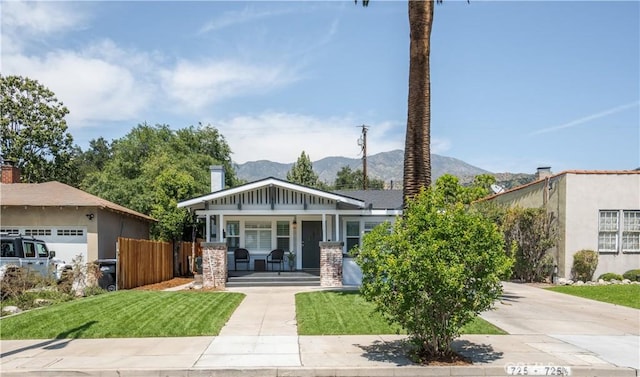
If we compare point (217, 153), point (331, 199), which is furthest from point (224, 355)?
point (217, 153)

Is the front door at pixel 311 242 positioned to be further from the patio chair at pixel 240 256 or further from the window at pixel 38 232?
the window at pixel 38 232

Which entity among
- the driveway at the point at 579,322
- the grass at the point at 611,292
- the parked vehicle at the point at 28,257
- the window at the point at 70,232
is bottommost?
the grass at the point at 611,292

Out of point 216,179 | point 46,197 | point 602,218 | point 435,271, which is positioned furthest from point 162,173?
point 435,271

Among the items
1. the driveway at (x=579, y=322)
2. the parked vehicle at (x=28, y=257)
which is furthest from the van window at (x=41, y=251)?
the driveway at (x=579, y=322)

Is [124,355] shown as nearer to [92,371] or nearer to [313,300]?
[92,371]

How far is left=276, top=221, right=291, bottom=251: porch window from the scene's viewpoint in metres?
23.2

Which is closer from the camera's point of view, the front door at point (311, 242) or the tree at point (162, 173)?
the front door at point (311, 242)

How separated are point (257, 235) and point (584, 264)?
12.8m

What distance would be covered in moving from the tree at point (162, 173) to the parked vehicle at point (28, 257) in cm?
Answer: 949

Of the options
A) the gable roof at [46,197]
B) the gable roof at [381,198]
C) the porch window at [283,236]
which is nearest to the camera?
the gable roof at [46,197]

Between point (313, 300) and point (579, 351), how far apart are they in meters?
7.39

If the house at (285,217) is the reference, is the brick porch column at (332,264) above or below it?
below

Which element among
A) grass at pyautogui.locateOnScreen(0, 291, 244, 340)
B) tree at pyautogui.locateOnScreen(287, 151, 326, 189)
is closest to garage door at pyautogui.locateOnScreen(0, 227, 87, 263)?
grass at pyautogui.locateOnScreen(0, 291, 244, 340)

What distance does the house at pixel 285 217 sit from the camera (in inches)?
822
